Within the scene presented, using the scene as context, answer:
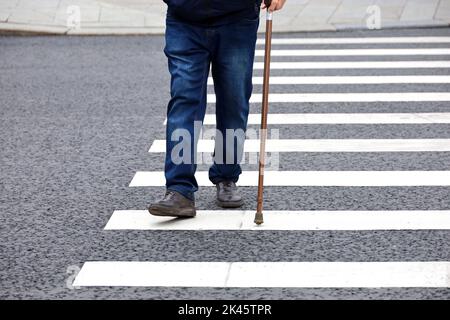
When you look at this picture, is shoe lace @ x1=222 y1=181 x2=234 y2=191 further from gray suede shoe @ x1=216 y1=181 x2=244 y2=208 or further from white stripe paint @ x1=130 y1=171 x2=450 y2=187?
white stripe paint @ x1=130 y1=171 x2=450 y2=187

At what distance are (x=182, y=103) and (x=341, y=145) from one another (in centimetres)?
220

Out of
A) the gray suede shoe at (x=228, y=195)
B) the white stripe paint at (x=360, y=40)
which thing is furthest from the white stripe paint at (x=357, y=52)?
the gray suede shoe at (x=228, y=195)

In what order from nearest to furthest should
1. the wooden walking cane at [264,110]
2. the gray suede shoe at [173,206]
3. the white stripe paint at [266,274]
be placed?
the white stripe paint at [266,274] < the wooden walking cane at [264,110] < the gray suede shoe at [173,206]

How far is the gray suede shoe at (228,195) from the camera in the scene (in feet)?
18.7

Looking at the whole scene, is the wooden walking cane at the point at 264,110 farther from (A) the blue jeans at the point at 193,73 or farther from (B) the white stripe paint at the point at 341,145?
(B) the white stripe paint at the point at 341,145

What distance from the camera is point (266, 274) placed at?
4.54 m

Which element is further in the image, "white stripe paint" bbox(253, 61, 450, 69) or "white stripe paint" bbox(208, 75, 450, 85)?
"white stripe paint" bbox(253, 61, 450, 69)

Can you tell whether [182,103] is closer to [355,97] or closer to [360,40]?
[355,97]

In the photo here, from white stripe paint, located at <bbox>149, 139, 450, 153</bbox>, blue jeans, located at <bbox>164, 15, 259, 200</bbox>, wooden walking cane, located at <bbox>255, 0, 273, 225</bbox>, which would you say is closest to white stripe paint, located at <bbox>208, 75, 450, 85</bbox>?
white stripe paint, located at <bbox>149, 139, 450, 153</bbox>

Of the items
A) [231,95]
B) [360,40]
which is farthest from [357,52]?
[231,95]

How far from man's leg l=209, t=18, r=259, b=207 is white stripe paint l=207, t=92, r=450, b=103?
334 cm

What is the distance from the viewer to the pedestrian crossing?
14.8 feet
